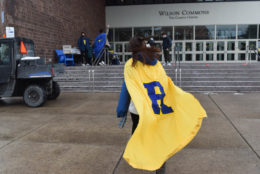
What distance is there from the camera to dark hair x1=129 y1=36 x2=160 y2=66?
8.96ft

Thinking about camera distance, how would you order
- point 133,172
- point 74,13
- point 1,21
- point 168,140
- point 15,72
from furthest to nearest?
point 74,13 < point 1,21 < point 15,72 < point 133,172 < point 168,140

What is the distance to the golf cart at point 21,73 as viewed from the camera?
729cm

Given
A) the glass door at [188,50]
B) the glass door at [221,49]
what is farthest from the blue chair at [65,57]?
the glass door at [221,49]

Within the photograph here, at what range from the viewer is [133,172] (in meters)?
3.25

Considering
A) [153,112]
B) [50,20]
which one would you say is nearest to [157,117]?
[153,112]

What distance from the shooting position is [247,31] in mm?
23203

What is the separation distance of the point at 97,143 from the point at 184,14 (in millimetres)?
Result: 21304

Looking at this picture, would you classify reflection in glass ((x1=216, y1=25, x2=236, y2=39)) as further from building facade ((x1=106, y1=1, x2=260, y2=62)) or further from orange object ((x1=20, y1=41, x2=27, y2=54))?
orange object ((x1=20, y1=41, x2=27, y2=54))

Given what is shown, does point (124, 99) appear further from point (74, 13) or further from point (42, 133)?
point (74, 13)

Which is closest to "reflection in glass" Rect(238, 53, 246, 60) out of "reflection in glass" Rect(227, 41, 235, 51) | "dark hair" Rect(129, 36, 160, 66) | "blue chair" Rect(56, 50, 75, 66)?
"reflection in glass" Rect(227, 41, 235, 51)

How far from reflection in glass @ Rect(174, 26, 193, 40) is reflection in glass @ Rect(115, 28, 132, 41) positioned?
4386 millimetres

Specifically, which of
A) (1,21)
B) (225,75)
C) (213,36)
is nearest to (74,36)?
(1,21)

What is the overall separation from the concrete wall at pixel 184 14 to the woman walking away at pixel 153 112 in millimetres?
21738

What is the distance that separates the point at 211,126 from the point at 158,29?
19.6 metres
